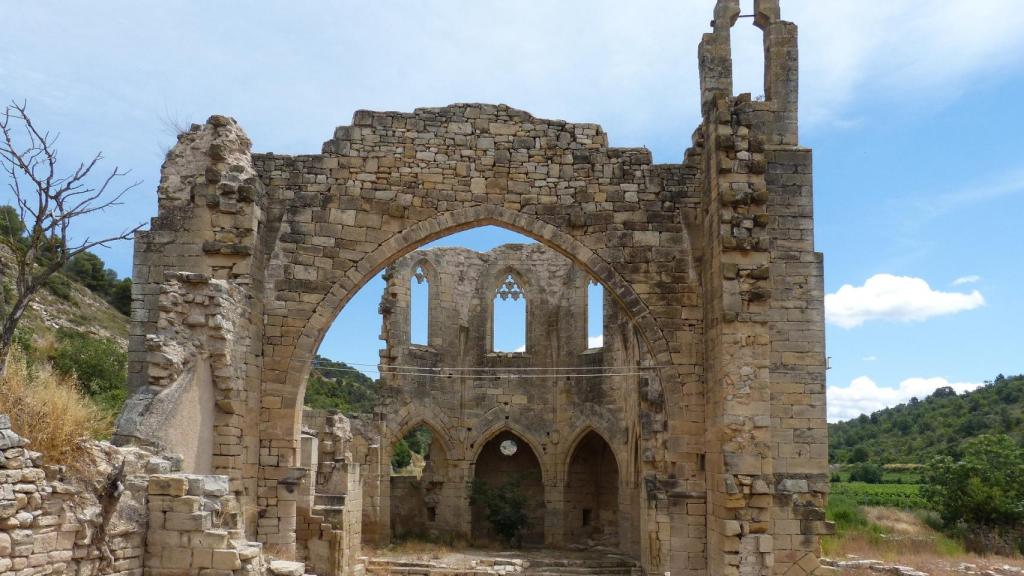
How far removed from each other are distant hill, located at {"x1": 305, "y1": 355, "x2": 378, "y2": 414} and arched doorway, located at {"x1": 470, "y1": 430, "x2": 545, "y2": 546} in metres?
11.8

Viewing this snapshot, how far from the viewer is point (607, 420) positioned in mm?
21047

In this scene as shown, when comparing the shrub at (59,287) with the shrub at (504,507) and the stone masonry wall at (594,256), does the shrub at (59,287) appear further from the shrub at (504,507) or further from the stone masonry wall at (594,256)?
the stone masonry wall at (594,256)

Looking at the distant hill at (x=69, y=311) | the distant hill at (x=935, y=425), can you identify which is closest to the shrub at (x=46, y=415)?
the distant hill at (x=69, y=311)

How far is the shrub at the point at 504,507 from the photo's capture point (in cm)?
2152

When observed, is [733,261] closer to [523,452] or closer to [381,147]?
[381,147]

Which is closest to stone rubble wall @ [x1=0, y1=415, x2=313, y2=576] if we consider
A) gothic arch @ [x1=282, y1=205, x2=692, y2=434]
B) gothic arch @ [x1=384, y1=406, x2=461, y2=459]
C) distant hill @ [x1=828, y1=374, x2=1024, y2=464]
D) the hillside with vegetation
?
gothic arch @ [x1=282, y1=205, x2=692, y2=434]

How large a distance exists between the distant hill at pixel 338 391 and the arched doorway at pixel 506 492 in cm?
1184

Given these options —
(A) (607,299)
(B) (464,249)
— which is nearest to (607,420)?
(A) (607,299)

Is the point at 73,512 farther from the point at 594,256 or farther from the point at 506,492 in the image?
the point at 506,492

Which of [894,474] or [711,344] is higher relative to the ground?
[711,344]

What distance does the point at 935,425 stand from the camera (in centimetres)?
3888

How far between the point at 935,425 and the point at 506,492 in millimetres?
24879

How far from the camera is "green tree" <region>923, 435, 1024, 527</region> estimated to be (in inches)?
739

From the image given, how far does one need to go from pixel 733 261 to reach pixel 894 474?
2964cm
